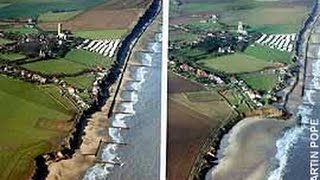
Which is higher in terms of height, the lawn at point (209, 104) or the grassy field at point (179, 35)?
the grassy field at point (179, 35)

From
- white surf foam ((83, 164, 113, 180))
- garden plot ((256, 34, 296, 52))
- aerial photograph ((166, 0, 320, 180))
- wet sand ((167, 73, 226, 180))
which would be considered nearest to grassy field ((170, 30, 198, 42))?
aerial photograph ((166, 0, 320, 180))

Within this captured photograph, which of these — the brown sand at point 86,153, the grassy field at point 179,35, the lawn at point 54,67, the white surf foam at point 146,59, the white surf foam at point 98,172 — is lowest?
the white surf foam at point 98,172

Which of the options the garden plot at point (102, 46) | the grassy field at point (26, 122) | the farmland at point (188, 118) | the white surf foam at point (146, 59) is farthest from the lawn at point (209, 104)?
the grassy field at point (26, 122)

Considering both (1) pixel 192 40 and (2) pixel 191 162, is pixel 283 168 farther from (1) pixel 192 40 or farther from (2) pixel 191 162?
(1) pixel 192 40

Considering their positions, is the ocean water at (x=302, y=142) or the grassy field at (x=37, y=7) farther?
the grassy field at (x=37, y=7)

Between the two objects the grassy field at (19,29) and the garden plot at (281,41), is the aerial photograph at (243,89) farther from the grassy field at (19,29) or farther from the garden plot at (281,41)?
the grassy field at (19,29)

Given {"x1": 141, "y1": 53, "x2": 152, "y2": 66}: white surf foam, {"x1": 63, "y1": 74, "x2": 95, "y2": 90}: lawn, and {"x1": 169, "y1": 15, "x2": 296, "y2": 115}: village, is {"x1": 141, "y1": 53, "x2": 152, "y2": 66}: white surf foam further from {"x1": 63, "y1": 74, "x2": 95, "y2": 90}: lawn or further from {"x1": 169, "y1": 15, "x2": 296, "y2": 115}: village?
{"x1": 63, "y1": 74, "x2": 95, "y2": 90}: lawn

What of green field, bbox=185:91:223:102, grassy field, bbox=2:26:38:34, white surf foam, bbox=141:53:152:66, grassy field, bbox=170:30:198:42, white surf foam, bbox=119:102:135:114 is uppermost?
grassy field, bbox=2:26:38:34
